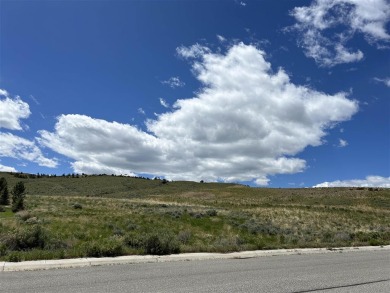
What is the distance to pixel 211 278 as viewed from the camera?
9.94m

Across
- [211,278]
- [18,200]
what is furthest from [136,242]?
[18,200]

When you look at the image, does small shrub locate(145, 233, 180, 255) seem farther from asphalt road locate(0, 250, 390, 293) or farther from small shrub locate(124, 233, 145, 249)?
asphalt road locate(0, 250, 390, 293)

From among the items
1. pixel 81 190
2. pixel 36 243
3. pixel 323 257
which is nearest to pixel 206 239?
pixel 323 257

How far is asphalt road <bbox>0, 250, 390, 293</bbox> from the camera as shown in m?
8.64

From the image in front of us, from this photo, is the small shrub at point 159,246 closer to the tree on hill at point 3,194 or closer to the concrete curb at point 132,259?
the concrete curb at point 132,259

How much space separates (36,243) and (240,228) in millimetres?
21446

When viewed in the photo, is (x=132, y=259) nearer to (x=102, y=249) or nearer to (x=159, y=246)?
(x=102, y=249)

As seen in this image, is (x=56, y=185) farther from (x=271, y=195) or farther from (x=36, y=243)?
(x=36, y=243)

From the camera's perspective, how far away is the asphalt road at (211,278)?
8641mm

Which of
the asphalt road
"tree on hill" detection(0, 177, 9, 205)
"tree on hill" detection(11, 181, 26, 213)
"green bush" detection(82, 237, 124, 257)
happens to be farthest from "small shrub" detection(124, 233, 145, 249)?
"tree on hill" detection(0, 177, 9, 205)

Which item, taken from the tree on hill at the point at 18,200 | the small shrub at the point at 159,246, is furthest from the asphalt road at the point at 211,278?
the tree on hill at the point at 18,200

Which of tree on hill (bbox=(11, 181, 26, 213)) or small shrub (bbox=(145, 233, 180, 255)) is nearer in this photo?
small shrub (bbox=(145, 233, 180, 255))

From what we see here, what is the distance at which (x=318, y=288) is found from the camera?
30.0ft

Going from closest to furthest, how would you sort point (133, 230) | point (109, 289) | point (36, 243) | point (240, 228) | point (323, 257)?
point (109, 289)
point (36, 243)
point (323, 257)
point (133, 230)
point (240, 228)
